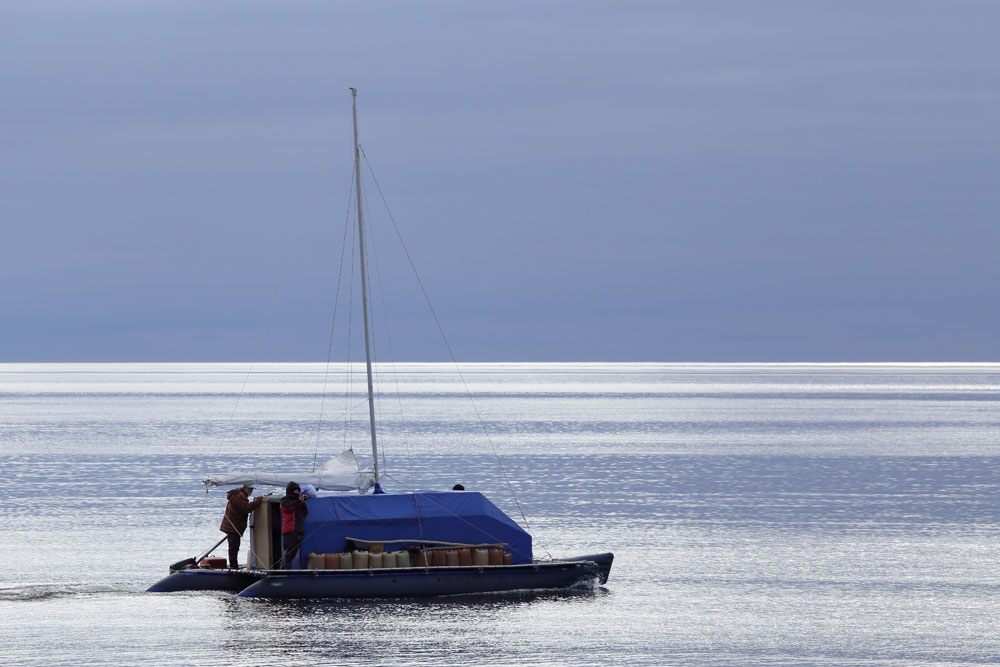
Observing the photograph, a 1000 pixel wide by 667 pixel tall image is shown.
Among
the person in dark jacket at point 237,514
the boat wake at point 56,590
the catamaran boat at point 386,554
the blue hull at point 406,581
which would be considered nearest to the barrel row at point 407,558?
the catamaran boat at point 386,554

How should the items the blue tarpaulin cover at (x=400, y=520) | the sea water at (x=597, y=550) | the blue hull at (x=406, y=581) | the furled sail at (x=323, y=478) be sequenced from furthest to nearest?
the furled sail at (x=323, y=478) → the blue tarpaulin cover at (x=400, y=520) → the blue hull at (x=406, y=581) → the sea water at (x=597, y=550)

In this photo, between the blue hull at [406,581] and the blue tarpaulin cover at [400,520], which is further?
the blue tarpaulin cover at [400,520]

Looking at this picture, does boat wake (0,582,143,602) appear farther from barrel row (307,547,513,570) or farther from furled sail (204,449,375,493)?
barrel row (307,547,513,570)

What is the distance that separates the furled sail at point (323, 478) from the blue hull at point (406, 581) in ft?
9.09

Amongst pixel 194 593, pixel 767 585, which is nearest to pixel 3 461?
pixel 194 593

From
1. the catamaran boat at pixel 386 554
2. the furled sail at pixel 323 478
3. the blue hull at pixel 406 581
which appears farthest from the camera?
the furled sail at pixel 323 478

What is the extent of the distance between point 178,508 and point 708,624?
31.8 metres

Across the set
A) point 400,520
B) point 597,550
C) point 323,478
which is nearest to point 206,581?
point 323,478

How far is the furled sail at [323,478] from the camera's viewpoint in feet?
118

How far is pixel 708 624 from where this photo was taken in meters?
32.5

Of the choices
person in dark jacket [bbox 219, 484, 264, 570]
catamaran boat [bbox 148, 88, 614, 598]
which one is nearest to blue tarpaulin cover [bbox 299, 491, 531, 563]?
catamaran boat [bbox 148, 88, 614, 598]

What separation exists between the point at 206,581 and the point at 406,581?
5187 millimetres

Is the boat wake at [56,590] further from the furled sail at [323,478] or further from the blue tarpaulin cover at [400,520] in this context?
the blue tarpaulin cover at [400,520]

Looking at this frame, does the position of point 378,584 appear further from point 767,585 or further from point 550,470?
point 550,470
